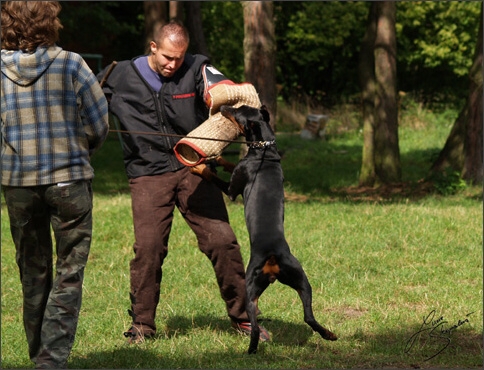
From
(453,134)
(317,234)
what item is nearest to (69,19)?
(453,134)

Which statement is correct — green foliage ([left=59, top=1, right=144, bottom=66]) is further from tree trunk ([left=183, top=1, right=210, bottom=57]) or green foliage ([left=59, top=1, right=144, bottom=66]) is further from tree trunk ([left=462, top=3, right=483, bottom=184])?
tree trunk ([left=462, top=3, right=483, bottom=184])

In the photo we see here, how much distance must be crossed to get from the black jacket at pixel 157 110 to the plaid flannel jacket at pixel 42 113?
3.94 feet

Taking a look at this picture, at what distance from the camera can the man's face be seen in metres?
5.96

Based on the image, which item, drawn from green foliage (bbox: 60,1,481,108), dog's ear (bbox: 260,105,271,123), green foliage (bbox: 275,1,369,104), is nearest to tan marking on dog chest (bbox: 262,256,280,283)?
dog's ear (bbox: 260,105,271,123)

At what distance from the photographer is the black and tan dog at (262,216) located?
5352mm

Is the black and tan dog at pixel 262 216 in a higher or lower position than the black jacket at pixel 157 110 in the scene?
lower

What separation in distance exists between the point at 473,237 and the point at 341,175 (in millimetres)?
8559

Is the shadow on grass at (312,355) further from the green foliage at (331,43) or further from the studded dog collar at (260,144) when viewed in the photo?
the green foliage at (331,43)

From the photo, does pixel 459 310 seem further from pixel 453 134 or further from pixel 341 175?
pixel 341 175

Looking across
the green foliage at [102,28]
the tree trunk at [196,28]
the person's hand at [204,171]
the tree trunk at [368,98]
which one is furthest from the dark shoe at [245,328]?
the tree trunk at [196,28]

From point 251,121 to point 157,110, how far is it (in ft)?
2.42

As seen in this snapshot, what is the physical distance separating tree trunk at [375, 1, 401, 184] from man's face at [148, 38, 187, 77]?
10.0m

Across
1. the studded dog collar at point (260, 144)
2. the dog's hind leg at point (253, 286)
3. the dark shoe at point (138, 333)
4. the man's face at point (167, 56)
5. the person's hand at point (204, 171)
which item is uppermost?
the man's face at point (167, 56)

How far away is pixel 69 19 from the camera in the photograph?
24328mm
